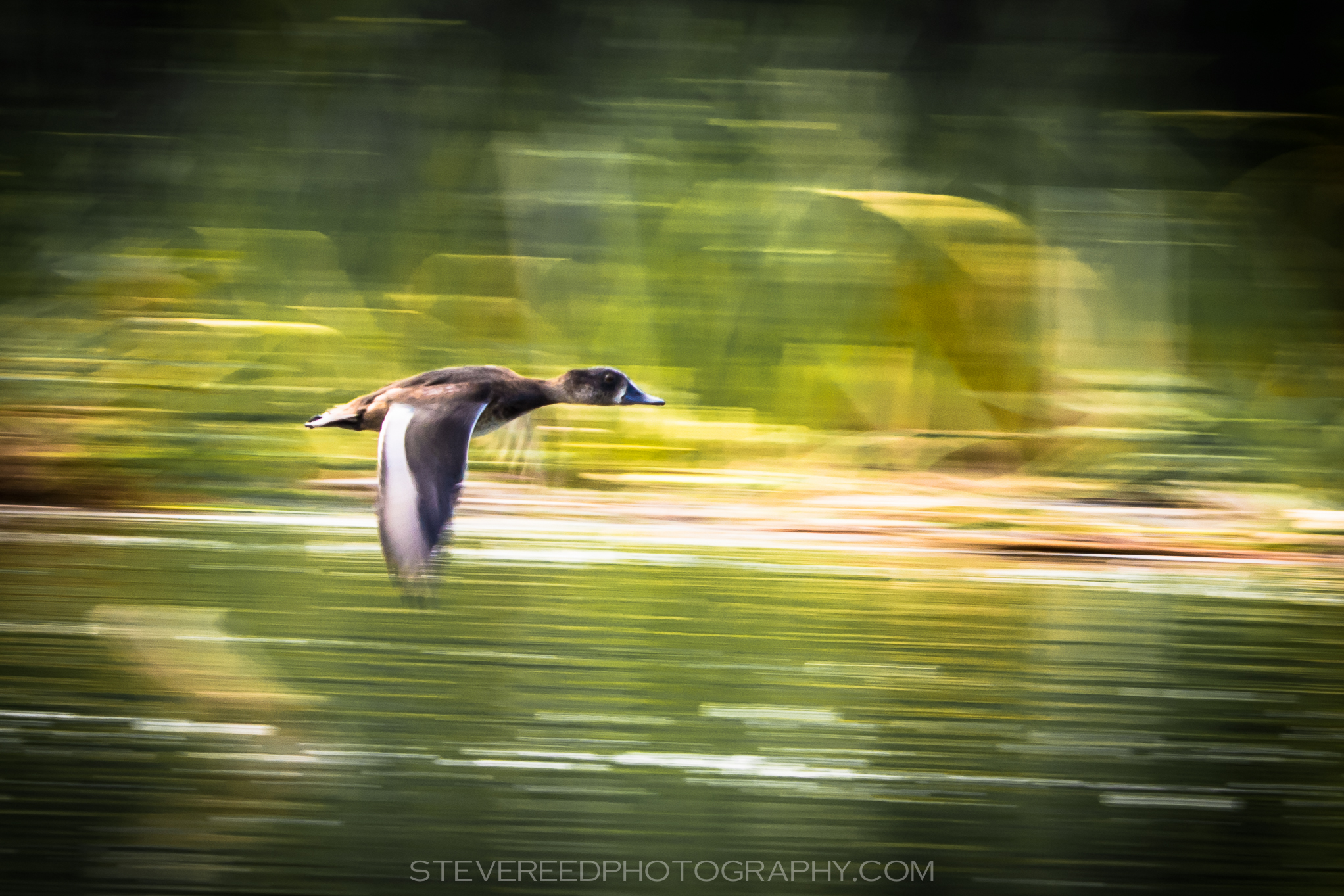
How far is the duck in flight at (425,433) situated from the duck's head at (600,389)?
0.19 meters

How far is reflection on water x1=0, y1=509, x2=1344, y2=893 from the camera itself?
254cm

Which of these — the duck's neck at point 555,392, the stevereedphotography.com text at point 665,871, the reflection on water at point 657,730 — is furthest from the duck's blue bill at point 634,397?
the stevereedphotography.com text at point 665,871

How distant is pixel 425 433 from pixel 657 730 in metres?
0.83

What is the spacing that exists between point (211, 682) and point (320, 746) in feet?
1.72

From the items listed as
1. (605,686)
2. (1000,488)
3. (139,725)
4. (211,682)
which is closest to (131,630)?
(211,682)

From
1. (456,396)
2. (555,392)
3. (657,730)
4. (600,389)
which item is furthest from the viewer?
(600,389)

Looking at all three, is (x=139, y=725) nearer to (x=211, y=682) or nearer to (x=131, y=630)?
(x=211, y=682)

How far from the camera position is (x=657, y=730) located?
10.1 feet

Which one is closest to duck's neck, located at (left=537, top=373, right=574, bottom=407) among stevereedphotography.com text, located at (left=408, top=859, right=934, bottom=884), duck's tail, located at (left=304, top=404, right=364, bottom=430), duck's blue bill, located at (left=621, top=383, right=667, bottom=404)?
duck's blue bill, located at (left=621, top=383, right=667, bottom=404)

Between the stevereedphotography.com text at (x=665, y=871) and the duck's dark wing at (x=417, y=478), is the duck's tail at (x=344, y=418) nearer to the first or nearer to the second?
the duck's dark wing at (x=417, y=478)

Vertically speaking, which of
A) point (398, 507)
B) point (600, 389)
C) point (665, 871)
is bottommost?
point (665, 871)

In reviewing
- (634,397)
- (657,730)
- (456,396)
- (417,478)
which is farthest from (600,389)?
(417,478)

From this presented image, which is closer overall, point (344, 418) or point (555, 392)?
point (344, 418)

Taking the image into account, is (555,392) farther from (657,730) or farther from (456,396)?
(657,730)
